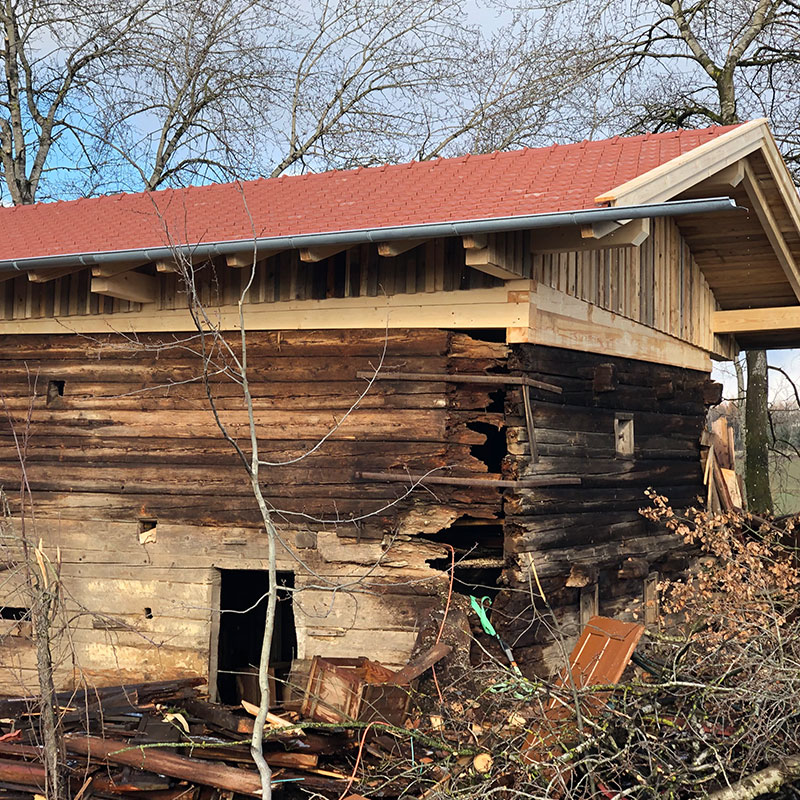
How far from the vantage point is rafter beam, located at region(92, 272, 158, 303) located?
9.48 meters

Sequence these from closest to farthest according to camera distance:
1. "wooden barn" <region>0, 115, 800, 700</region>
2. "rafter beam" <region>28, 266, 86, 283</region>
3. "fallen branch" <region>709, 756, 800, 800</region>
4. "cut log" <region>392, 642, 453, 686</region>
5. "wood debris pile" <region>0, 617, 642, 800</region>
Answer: "fallen branch" <region>709, 756, 800, 800</region> → "wood debris pile" <region>0, 617, 642, 800</region> → "cut log" <region>392, 642, 453, 686</region> → "wooden barn" <region>0, 115, 800, 700</region> → "rafter beam" <region>28, 266, 86, 283</region>

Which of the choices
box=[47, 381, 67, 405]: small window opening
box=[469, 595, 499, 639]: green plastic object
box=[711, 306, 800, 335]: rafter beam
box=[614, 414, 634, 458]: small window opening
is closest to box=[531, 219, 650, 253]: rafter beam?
box=[614, 414, 634, 458]: small window opening

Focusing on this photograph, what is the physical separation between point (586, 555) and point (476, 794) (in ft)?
15.4

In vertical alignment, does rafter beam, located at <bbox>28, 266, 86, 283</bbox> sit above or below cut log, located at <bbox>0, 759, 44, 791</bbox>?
above

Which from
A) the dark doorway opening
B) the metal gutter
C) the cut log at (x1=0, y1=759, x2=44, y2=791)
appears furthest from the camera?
the dark doorway opening

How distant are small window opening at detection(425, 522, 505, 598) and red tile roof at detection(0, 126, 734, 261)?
9.10ft

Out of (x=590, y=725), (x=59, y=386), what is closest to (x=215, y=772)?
(x=590, y=725)

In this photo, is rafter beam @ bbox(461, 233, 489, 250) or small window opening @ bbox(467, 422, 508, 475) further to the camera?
small window opening @ bbox(467, 422, 508, 475)

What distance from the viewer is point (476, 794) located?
5.61m

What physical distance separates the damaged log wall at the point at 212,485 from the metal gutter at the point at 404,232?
865 millimetres

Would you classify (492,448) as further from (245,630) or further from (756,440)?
(756,440)

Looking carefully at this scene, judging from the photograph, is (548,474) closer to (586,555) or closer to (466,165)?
(586,555)

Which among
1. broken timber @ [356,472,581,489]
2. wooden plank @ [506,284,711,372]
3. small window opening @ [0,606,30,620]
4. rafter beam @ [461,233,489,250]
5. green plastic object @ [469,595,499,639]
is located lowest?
small window opening @ [0,606,30,620]

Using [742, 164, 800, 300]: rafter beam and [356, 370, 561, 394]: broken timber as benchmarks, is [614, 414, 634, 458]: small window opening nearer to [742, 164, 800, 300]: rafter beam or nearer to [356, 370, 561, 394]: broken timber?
[356, 370, 561, 394]: broken timber
